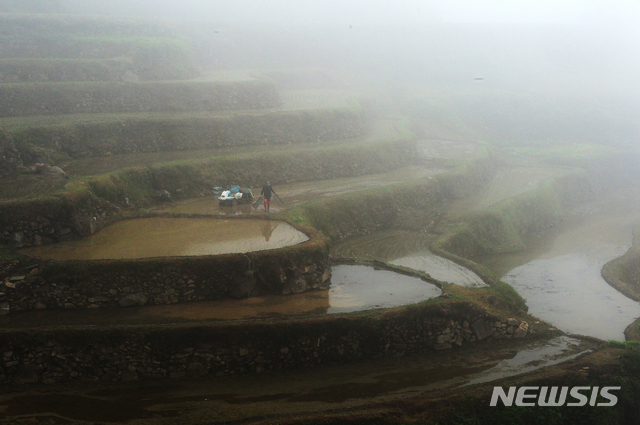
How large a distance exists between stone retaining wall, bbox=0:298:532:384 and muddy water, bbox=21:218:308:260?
3.35m

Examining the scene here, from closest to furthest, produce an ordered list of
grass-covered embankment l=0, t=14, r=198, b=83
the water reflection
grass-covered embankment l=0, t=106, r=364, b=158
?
1. the water reflection
2. grass-covered embankment l=0, t=106, r=364, b=158
3. grass-covered embankment l=0, t=14, r=198, b=83

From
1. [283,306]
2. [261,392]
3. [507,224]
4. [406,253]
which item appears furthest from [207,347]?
[507,224]

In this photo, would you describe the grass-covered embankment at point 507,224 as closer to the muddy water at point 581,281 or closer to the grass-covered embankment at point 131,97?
the muddy water at point 581,281

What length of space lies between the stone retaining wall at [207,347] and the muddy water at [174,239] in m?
3.35

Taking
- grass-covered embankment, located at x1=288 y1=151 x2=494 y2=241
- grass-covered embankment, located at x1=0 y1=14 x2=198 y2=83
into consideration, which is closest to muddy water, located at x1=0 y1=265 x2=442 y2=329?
grass-covered embankment, located at x1=288 y1=151 x2=494 y2=241

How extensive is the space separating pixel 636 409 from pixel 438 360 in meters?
5.31

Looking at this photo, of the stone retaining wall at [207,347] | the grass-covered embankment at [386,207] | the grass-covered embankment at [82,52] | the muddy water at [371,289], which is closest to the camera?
the stone retaining wall at [207,347]

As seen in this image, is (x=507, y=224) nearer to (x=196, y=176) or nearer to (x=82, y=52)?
(x=196, y=176)

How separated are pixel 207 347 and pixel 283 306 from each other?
9.88 feet

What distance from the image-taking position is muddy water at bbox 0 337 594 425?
1038cm

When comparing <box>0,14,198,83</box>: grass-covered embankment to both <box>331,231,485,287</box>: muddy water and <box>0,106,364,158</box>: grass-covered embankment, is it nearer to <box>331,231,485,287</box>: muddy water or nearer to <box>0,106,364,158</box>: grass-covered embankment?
<box>0,106,364,158</box>: grass-covered embankment

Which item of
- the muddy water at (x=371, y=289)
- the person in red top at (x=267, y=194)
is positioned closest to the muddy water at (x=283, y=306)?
the muddy water at (x=371, y=289)

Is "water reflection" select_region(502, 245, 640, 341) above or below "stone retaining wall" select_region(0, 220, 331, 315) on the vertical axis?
below

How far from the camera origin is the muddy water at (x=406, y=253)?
62.0 feet
